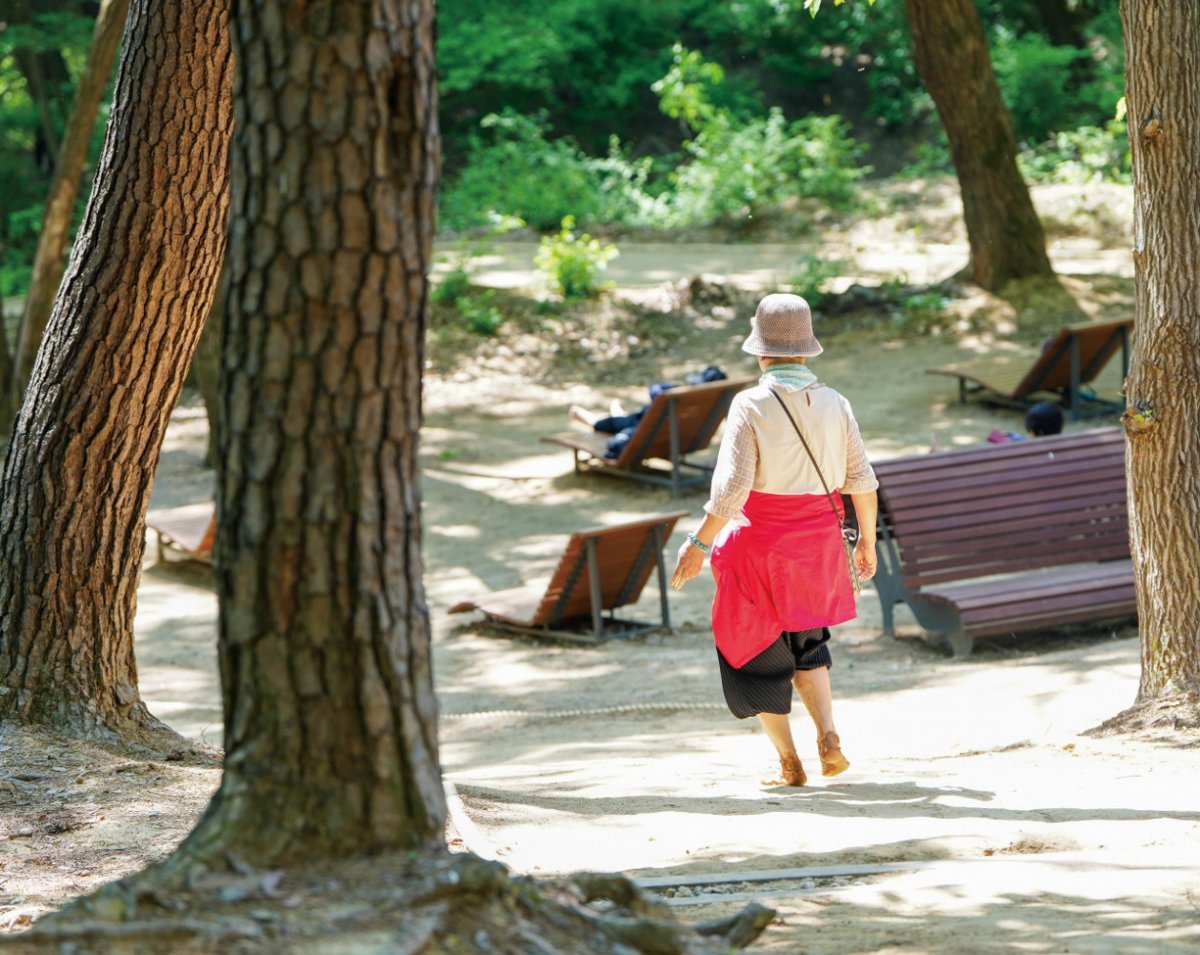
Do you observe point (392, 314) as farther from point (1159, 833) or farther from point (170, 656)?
point (170, 656)

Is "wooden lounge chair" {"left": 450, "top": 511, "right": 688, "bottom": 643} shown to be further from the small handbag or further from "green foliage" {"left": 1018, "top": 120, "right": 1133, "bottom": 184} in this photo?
"green foliage" {"left": 1018, "top": 120, "right": 1133, "bottom": 184}

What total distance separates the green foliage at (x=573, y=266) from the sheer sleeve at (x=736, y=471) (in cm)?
1385

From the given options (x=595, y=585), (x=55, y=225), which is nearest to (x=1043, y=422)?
(x=595, y=585)

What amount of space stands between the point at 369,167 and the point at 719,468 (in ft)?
8.07

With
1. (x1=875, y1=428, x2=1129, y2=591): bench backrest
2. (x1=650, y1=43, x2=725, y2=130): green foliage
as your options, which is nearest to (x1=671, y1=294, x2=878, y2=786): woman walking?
(x1=875, y1=428, x2=1129, y2=591): bench backrest

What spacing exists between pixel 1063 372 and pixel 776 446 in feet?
31.0

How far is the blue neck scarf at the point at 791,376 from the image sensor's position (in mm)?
5219

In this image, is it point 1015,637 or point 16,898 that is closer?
point 16,898

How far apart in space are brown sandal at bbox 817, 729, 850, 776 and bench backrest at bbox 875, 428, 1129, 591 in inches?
133

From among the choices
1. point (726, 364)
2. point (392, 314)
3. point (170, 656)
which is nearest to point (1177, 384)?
point (392, 314)

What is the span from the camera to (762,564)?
5320mm

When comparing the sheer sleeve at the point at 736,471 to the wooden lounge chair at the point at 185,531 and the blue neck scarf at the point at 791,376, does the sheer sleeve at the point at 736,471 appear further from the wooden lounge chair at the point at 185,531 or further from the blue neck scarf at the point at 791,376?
the wooden lounge chair at the point at 185,531

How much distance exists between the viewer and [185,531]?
1151 cm

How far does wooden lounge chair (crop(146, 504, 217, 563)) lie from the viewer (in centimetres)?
1122
